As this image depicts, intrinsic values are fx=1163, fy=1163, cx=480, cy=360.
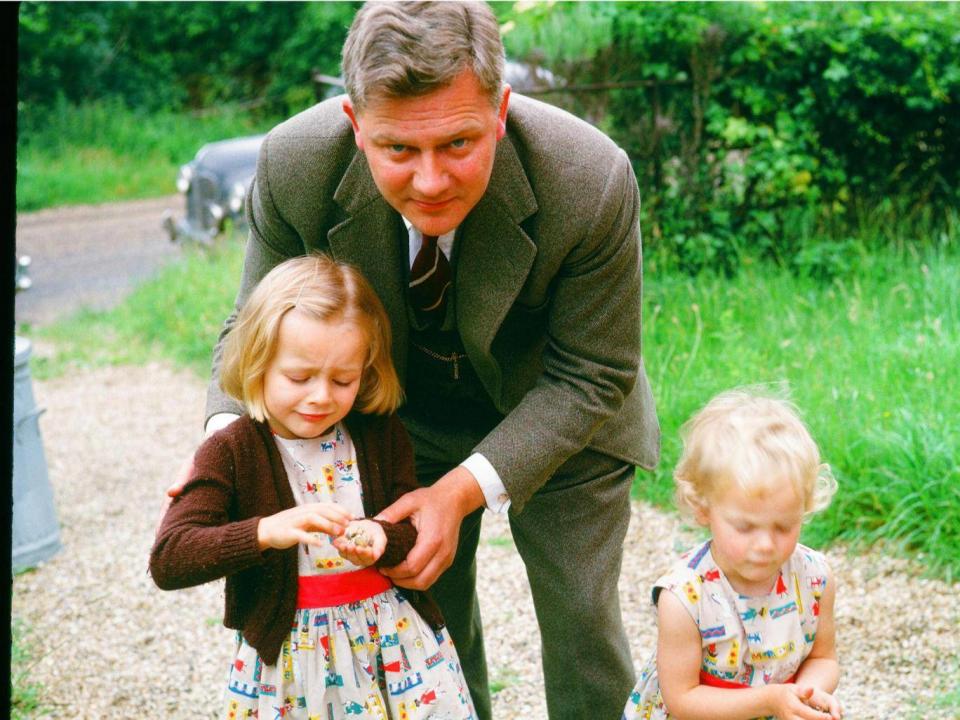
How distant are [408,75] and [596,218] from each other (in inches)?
22.5

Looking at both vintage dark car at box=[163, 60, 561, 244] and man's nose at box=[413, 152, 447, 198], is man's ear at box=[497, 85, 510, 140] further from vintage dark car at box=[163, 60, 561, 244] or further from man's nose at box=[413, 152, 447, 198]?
vintage dark car at box=[163, 60, 561, 244]

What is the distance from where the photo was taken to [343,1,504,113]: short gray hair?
6.36 ft

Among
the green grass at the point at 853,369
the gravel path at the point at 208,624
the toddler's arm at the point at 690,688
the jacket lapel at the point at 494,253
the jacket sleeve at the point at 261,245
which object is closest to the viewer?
the toddler's arm at the point at 690,688

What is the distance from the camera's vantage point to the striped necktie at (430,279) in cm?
245

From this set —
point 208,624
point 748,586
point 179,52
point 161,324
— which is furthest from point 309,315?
point 179,52

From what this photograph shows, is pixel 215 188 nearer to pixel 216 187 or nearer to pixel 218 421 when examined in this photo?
pixel 216 187

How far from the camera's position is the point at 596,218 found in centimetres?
234

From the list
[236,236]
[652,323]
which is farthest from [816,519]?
[236,236]

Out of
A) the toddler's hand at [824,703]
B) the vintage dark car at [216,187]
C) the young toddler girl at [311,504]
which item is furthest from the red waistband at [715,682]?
the vintage dark car at [216,187]

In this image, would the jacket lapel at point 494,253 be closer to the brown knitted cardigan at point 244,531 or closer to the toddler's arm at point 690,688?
the brown knitted cardigan at point 244,531

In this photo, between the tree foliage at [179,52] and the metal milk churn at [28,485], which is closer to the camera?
the metal milk churn at [28,485]

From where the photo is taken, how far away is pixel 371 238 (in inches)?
94.3

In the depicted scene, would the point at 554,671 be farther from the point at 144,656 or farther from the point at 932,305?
the point at 932,305

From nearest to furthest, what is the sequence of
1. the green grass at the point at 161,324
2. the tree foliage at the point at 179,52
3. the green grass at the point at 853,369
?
the green grass at the point at 853,369 → the green grass at the point at 161,324 → the tree foliage at the point at 179,52
